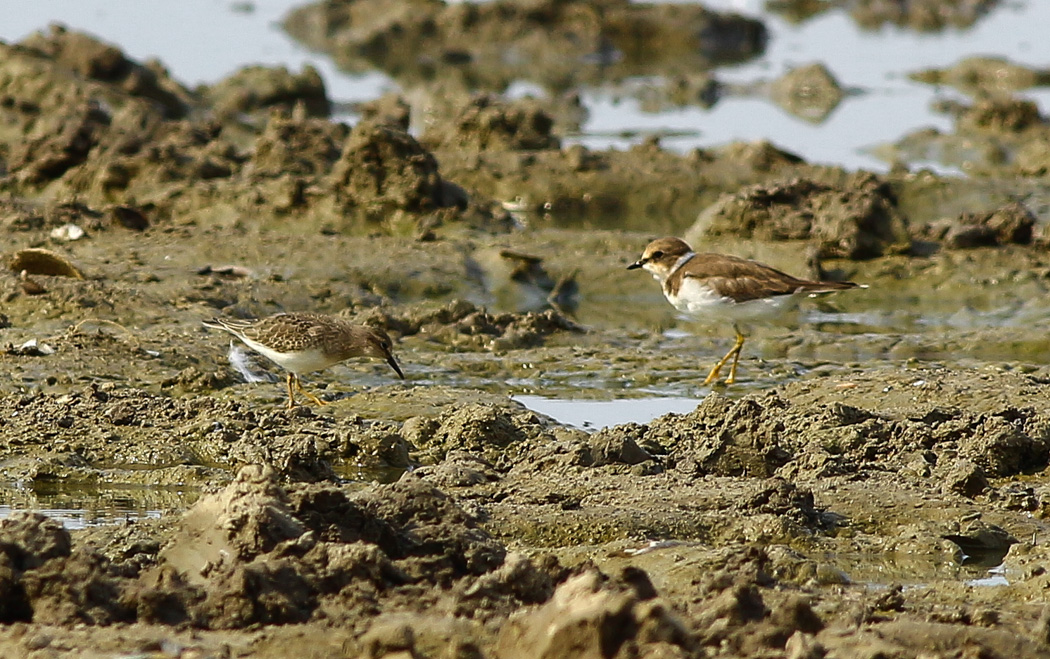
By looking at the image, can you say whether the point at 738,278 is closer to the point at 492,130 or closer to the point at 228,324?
the point at 228,324

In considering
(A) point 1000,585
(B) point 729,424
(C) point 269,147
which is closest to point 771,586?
(A) point 1000,585

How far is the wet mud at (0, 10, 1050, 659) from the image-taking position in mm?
4742

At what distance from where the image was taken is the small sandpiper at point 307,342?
890 centimetres

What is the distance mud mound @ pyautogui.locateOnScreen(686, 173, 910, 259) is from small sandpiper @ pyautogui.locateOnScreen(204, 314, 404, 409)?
5161mm

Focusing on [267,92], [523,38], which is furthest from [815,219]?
[523,38]

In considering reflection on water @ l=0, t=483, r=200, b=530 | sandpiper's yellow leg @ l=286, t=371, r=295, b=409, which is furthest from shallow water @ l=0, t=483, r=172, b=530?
sandpiper's yellow leg @ l=286, t=371, r=295, b=409

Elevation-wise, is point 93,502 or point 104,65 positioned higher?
point 104,65

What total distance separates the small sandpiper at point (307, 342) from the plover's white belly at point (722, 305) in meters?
2.34

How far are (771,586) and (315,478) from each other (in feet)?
8.10

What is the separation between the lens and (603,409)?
9.62 metres

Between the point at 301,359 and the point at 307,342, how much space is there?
98 mm

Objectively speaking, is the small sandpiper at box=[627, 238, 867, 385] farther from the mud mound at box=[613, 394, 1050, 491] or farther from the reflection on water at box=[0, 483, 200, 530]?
the reflection on water at box=[0, 483, 200, 530]

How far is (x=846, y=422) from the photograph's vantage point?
7.82 meters

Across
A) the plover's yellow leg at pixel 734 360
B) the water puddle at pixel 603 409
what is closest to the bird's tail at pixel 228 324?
the water puddle at pixel 603 409
